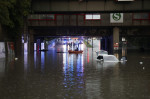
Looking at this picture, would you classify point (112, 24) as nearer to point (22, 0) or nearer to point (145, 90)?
point (22, 0)

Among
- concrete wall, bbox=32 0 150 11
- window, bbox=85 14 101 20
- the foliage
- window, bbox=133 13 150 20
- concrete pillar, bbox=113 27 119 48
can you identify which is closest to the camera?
concrete wall, bbox=32 0 150 11

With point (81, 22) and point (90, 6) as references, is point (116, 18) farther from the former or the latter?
point (90, 6)

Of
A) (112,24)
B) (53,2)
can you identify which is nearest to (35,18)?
(112,24)

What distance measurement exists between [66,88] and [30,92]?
195 cm

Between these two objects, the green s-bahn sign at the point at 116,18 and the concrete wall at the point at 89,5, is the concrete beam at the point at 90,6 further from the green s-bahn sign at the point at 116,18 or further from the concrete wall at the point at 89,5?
the green s-bahn sign at the point at 116,18

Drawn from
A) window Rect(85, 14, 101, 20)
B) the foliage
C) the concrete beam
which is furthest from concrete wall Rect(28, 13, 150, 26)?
the concrete beam

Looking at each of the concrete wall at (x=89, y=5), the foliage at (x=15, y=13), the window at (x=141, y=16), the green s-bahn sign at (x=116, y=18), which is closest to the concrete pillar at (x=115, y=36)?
the green s-bahn sign at (x=116, y=18)

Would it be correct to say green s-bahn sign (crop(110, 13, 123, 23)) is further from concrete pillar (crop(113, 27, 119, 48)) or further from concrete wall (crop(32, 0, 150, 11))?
concrete wall (crop(32, 0, 150, 11))

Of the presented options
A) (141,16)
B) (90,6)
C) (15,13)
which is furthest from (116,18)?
(90,6)

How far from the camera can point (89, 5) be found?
119 ft

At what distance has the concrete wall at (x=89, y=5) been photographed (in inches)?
1396

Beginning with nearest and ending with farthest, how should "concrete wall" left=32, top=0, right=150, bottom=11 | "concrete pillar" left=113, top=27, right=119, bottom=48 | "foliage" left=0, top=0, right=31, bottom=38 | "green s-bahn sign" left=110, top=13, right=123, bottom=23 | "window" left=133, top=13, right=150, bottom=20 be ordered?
1. "concrete wall" left=32, top=0, right=150, bottom=11
2. "foliage" left=0, top=0, right=31, bottom=38
3. "window" left=133, top=13, right=150, bottom=20
4. "green s-bahn sign" left=110, top=13, right=123, bottom=23
5. "concrete pillar" left=113, top=27, right=119, bottom=48

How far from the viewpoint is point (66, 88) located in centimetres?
1497

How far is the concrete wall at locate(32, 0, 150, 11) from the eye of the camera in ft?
116
